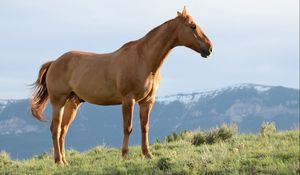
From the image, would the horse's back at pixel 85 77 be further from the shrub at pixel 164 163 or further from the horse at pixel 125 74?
the shrub at pixel 164 163

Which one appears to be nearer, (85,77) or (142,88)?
(142,88)

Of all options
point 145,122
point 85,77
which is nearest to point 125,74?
point 145,122

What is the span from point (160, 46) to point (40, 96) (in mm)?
3544

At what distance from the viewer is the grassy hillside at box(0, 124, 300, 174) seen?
35.0 ft

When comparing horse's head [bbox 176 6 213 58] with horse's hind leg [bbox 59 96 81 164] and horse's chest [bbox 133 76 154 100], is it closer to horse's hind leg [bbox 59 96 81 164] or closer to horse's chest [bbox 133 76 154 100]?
horse's chest [bbox 133 76 154 100]

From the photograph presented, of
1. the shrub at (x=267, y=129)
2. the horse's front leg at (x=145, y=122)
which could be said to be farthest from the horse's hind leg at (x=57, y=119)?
the shrub at (x=267, y=129)

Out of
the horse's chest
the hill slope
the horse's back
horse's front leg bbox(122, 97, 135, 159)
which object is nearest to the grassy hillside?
the hill slope

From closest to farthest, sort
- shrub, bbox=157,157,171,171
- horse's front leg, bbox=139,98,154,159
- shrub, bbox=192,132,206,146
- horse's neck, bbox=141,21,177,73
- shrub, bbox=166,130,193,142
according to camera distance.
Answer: shrub, bbox=157,157,171,171
horse's neck, bbox=141,21,177,73
horse's front leg, bbox=139,98,154,159
shrub, bbox=192,132,206,146
shrub, bbox=166,130,193,142

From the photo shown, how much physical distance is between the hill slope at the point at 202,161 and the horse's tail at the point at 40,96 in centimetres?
117

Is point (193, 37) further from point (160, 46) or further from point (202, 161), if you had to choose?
point (202, 161)

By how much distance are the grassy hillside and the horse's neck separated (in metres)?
1.79

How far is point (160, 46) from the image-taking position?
42.4 feet

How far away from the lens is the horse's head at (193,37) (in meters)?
12.7

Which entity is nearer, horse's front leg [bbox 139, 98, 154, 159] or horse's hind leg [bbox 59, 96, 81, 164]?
horse's front leg [bbox 139, 98, 154, 159]
